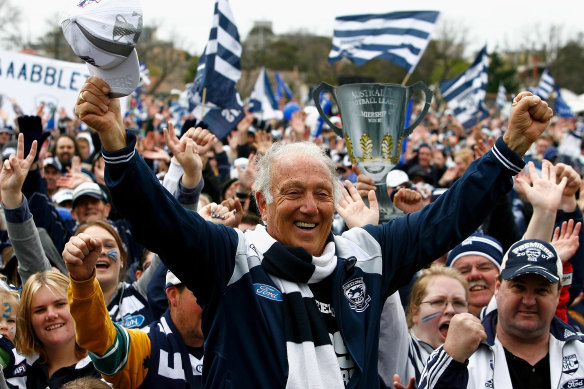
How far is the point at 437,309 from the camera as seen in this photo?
3.97 meters

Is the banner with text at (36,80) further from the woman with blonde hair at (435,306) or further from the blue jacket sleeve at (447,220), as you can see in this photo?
the blue jacket sleeve at (447,220)

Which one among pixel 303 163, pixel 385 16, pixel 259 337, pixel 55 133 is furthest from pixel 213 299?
pixel 55 133

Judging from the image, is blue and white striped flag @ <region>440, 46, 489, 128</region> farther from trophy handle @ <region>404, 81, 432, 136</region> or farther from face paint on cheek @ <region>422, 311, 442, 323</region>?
face paint on cheek @ <region>422, 311, 442, 323</region>

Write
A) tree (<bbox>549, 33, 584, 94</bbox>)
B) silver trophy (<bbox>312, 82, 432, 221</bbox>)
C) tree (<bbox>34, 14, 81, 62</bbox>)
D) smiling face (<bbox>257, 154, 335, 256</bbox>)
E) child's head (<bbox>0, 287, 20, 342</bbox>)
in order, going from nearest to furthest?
smiling face (<bbox>257, 154, 335, 256</bbox>), child's head (<bbox>0, 287, 20, 342</bbox>), silver trophy (<bbox>312, 82, 432, 221</bbox>), tree (<bbox>34, 14, 81, 62</bbox>), tree (<bbox>549, 33, 584, 94</bbox>)

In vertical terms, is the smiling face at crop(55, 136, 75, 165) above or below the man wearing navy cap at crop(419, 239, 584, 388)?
below

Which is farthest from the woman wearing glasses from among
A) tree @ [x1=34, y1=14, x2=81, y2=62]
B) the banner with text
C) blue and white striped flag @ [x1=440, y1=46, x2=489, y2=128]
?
tree @ [x1=34, y1=14, x2=81, y2=62]

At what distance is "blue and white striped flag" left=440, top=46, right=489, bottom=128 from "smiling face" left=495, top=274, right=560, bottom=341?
423 inches

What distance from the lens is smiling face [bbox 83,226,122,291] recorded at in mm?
4312

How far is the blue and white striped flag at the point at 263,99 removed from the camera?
17.1 m

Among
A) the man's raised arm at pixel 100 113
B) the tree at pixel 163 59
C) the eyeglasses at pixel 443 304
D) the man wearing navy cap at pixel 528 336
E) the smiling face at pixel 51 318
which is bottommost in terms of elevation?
the tree at pixel 163 59

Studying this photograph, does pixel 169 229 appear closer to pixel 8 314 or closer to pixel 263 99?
pixel 8 314

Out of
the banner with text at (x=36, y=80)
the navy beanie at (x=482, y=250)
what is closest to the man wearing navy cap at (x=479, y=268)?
the navy beanie at (x=482, y=250)

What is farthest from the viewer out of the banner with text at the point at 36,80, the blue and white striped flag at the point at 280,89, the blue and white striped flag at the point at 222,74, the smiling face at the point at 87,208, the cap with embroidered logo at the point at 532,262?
the blue and white striped flag at the point at 280,89

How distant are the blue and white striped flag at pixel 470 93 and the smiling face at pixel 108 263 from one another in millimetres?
10588
